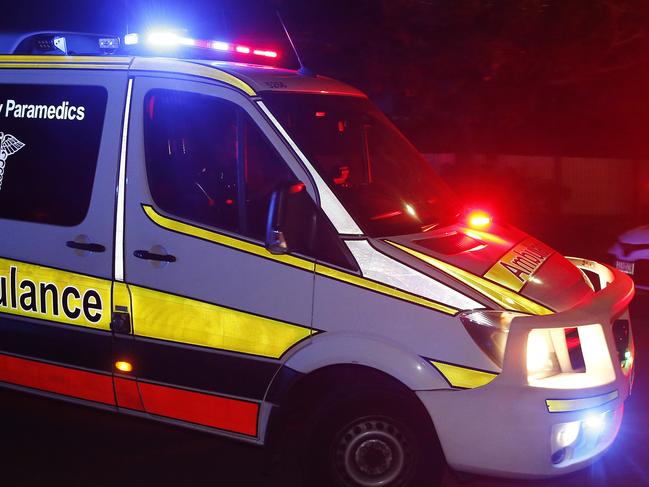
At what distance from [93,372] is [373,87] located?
11.6 m

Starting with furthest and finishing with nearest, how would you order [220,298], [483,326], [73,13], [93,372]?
[73,13] → [93,372] → [220,298] → [483,326]

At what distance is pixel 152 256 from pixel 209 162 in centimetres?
56

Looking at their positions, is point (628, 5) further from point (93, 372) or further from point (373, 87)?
point (93, 372)

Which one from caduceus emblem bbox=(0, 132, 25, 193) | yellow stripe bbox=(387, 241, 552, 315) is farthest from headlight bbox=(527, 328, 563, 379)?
caduceus emblem bbox=(0, 132, 25, 193)

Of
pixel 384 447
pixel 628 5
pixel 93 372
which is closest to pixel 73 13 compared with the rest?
pixel 93 372

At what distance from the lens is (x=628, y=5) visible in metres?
13.2

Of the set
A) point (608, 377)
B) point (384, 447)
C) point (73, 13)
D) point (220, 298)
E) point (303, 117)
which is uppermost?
point (73, 13)

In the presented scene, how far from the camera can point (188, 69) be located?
15.1 ft

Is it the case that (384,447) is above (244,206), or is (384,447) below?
below

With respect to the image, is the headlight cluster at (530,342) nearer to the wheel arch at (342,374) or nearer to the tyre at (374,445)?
the wheel arch at (342,374)

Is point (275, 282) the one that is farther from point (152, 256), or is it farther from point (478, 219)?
point (478, 219)

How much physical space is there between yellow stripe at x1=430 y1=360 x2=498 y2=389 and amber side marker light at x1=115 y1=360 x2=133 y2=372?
5.16 ft

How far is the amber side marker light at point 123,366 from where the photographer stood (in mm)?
4668

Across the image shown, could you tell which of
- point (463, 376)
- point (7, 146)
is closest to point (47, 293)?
point (7, 146)
